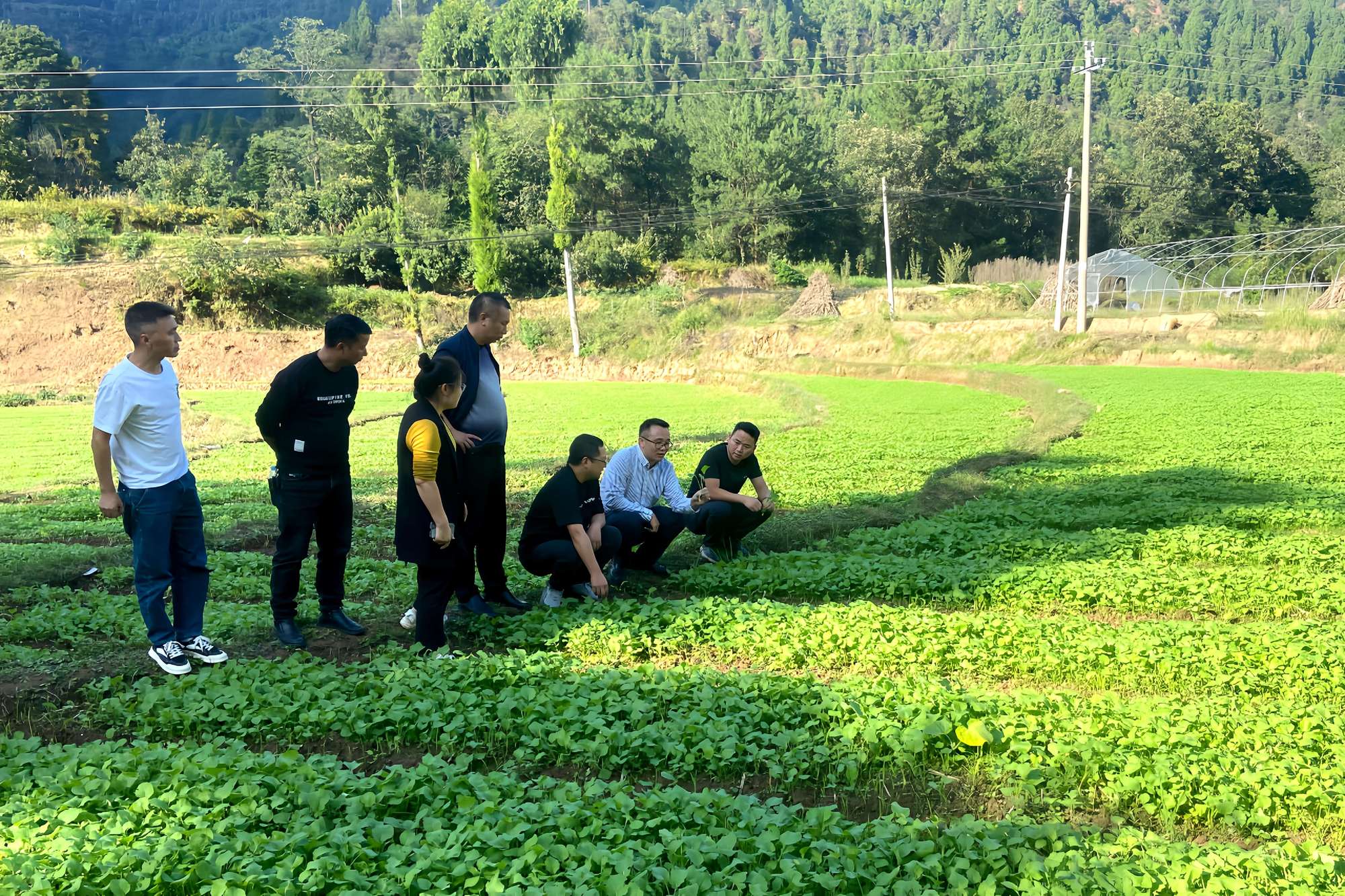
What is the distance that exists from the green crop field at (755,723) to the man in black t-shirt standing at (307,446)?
1.91ft

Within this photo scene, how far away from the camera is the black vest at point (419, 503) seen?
734 centimetres

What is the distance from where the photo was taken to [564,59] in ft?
310

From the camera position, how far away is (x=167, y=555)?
22.7 feet

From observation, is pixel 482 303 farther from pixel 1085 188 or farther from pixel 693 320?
pixel 693 320

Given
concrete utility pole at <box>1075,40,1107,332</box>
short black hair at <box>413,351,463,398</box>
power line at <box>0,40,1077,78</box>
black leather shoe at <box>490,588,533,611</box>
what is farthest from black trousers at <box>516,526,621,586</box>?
power line at <box>0,40,1077,78</box>

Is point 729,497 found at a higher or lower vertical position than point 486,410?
lower

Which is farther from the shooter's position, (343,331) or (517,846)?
(343,331)

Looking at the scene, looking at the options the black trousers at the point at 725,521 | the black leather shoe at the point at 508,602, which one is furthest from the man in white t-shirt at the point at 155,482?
the black trousers at the point at 725,521

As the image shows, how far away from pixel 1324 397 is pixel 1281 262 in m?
24.2

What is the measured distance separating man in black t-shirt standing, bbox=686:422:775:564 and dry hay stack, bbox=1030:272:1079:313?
139 feet

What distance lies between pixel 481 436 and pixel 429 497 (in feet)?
3.56

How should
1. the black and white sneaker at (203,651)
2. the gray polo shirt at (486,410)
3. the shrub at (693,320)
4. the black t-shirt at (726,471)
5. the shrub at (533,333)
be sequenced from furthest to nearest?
1. the shrub at (533,333)
2. the shrub at (693,320)
3. the black t-shirt at (726,471)
4. the gray polo shirt at (486,410)
5. the black and white sneaker at (203,651)

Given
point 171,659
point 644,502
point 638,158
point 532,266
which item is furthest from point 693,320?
point 171,659

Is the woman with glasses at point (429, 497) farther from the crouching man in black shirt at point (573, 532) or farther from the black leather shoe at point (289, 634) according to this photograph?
the crouching man in black shirt at point (573, 532)
